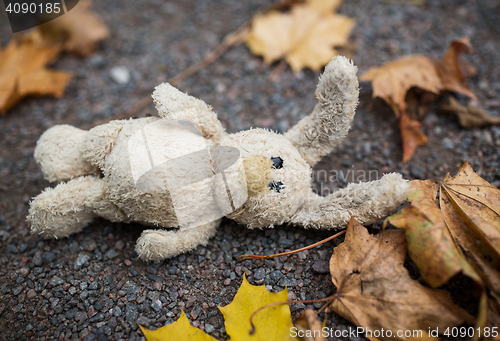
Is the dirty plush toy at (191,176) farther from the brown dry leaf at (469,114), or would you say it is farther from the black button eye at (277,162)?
the brown dry leaf at (469,114)

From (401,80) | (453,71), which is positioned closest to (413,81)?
(401,80)

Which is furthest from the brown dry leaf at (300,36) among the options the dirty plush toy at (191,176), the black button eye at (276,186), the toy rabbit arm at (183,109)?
the black button eye at (276,186)

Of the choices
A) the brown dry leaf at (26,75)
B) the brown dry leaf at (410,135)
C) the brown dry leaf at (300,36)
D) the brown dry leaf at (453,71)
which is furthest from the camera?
the brown dry leaf at (300,36)

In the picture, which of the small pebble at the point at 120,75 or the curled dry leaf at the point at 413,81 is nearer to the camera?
the curled dry leaf at the point at 413,81

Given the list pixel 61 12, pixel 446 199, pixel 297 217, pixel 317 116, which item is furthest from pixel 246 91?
pixel 61 12

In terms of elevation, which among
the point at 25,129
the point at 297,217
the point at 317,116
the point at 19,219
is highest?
the point at 317,116

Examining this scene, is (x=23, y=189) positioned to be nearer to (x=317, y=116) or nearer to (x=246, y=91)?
(x=246, y=91)
